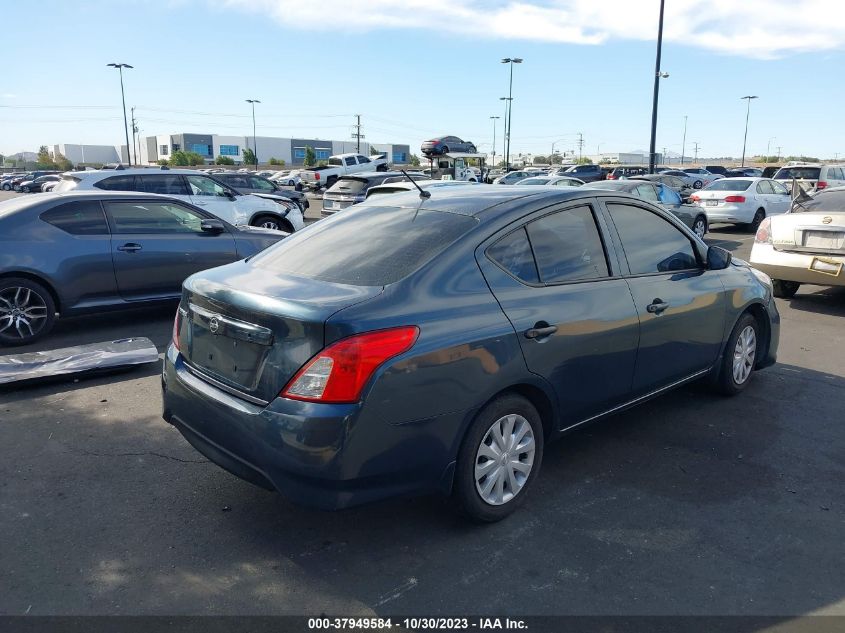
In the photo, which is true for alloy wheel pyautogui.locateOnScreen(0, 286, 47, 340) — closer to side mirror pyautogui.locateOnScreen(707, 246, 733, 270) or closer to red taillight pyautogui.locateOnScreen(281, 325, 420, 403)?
red taillight pyautogui.locateOnScreen(281, 325, 420, 403)

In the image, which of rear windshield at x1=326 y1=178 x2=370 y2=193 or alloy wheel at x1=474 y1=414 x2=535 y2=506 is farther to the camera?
rear windshield at x1=326 y1=178 x2=370 y2=193

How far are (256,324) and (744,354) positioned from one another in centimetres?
400

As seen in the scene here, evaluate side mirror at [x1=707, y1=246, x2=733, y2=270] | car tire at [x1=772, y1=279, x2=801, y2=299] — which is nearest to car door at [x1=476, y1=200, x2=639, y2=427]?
side mirror at [x1=707, y1=246, x2=733, y2=270]

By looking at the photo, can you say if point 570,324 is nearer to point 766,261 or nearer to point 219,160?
point 766,261

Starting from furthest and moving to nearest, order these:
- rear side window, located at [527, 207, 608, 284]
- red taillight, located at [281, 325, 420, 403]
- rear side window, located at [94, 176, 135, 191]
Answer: rear side window, located at [94, 176, 135, 191], rear side window, located at [527, 207, 608, 284], red taillight, located at [281, 325, 420, 403]

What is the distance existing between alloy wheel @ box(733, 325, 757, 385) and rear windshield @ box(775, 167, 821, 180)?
67.9ft

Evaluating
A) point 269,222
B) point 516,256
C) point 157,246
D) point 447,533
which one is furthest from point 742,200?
point 447,533

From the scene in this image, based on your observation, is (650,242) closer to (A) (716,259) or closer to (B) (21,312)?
(A) (716,259)

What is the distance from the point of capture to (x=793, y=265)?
27.6 ft

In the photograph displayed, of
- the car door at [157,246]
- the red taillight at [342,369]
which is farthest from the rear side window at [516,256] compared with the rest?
the car door at [157,246]

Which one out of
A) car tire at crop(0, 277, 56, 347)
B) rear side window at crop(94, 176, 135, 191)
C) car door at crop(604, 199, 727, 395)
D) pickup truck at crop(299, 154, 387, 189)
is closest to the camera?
car door at crop(604, 199, 727, 395)

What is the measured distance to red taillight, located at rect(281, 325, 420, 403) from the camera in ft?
9.34

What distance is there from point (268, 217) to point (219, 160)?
9314 cm

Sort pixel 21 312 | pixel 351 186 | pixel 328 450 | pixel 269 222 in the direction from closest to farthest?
1. pixel 328 450
2. pixel 21 312
3. pixel 269 222
4. pixel 351 186
